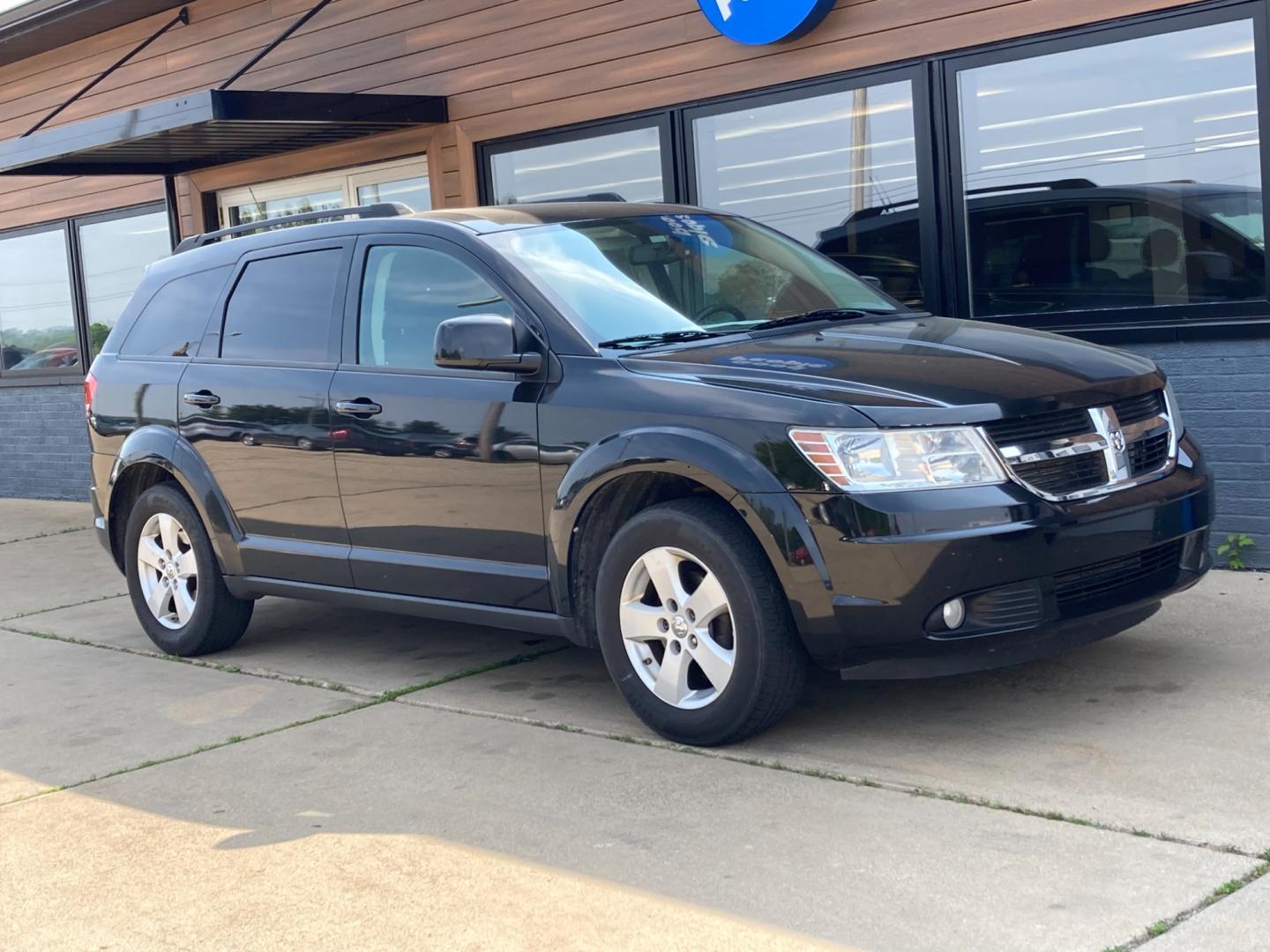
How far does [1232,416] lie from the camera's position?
7016 millimetres

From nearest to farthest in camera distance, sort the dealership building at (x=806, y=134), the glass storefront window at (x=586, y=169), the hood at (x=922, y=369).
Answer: the hood at (x=922, y=369) → the dealership building at (x=806, y=134) → the glass storefront window at (x=586, y=169)

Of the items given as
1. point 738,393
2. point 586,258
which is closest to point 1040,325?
point 586,258

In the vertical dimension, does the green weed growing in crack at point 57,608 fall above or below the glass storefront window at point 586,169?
below

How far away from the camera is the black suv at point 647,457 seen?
4402 mm

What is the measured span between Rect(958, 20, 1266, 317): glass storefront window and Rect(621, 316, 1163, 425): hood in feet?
6.86

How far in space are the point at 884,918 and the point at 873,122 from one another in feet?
18.4

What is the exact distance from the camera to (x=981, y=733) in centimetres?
472

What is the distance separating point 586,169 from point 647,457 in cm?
542

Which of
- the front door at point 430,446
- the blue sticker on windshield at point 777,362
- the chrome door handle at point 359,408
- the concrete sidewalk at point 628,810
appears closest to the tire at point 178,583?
the concrete sidewalk at point 628,810

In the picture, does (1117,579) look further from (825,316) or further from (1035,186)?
(1035,186)

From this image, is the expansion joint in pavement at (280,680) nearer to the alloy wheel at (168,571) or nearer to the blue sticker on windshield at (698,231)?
the alloy wheel at (168,571)

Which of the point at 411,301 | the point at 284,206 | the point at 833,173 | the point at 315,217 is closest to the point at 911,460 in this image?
the point at 411,301

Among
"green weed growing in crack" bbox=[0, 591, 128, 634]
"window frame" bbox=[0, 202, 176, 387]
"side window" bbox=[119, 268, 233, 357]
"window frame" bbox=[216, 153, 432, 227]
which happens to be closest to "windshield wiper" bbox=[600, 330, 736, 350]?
"side window" bbox=[119, 268, 233, 357]

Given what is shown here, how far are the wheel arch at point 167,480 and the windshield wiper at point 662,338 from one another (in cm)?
215
